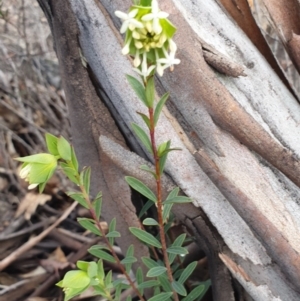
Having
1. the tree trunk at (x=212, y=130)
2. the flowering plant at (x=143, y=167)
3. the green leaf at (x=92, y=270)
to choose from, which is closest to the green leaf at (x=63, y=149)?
the flowering plant at (x=143, y=167)

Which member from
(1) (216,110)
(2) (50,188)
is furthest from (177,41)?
(2) (50,188)

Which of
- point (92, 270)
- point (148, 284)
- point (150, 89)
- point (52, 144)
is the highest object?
point (150, 89)

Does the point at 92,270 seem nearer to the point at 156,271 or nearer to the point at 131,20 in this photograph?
the point at 156,271

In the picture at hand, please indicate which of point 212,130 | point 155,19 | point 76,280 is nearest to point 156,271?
point 76,280

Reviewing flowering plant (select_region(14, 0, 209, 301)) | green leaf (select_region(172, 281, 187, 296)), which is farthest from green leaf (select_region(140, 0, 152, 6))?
green leaf (select_region(172, 281, 187, 296))

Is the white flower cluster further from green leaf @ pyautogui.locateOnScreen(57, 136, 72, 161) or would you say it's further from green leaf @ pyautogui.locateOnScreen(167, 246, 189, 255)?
green leaf @ pyautogui.locateOnScreen(167, 246, 189, 255)

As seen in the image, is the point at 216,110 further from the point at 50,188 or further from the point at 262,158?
the point at 50,188

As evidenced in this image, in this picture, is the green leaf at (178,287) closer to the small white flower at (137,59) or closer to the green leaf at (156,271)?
the green leaf at (156,271)
